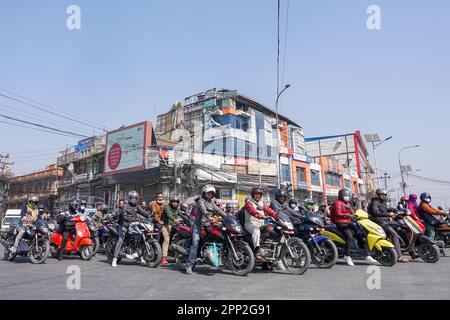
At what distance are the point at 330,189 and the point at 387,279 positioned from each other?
35.2 m

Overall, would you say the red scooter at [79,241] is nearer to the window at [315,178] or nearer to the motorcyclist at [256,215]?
the motorcyclist at [256,215]

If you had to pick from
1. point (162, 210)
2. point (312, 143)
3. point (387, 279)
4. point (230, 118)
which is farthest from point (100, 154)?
point (312, 143)

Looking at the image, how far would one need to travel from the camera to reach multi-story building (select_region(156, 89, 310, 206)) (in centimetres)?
2950

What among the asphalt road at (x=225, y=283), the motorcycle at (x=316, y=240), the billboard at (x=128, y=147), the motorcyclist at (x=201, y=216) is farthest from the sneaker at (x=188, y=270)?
the billboard at (x=128, y=147)

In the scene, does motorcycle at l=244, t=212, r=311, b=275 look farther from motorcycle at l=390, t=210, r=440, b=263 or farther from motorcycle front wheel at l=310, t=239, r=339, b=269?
motorcycle at l=390, t=210, r=440, b=263

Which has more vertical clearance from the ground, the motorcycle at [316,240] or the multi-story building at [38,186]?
the multi-story building at [38,186]

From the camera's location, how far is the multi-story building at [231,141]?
29.5 meters

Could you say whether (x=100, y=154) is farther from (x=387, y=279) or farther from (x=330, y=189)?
(x=387, y=279)

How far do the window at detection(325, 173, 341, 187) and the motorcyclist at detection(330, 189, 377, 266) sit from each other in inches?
1313

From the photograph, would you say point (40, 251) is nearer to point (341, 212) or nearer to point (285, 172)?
point (341, 212)

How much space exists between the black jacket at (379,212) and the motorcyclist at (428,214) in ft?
4.40

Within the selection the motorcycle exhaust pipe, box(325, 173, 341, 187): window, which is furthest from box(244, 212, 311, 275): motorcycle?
box(325, 173, 341, 187): window

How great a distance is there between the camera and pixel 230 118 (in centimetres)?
3547

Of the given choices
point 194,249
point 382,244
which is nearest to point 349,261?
point 382,244
